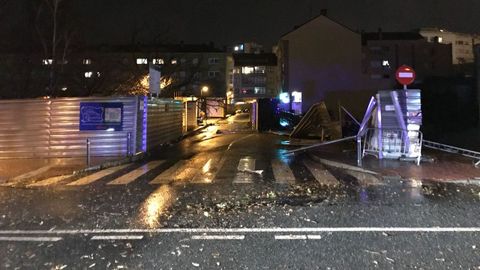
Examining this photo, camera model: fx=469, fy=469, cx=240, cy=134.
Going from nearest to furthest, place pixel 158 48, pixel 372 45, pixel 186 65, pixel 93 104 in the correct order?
pixel 93 104 → pixel 158 48 → pixel 186 65 → pixel 372 45

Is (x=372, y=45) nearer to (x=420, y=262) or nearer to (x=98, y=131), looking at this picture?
(x=98, y=131)

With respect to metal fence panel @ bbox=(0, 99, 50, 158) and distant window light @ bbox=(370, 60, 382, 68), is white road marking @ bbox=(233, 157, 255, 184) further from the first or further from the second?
distant window light @ bbox=(370, 60, 382, 68)

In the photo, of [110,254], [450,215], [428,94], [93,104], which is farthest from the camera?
[428,94]

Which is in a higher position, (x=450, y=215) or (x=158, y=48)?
(x=158, y=48)

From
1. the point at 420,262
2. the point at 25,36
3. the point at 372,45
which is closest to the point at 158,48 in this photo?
the point at 25,36

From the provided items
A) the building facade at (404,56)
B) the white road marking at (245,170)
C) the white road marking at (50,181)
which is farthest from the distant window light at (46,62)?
the building facade at (404,56)

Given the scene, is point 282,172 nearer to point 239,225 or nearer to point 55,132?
point 239,225

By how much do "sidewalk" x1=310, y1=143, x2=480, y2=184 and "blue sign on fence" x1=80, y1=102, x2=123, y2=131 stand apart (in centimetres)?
735

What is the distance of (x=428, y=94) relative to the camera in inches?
1228

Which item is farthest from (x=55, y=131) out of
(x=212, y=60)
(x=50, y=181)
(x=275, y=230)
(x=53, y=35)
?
(x=212, y=60)

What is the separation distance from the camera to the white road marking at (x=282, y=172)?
457 inches

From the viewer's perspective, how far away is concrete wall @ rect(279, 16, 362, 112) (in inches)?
2264

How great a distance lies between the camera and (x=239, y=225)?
23.4ft

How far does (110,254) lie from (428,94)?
29409 mm
